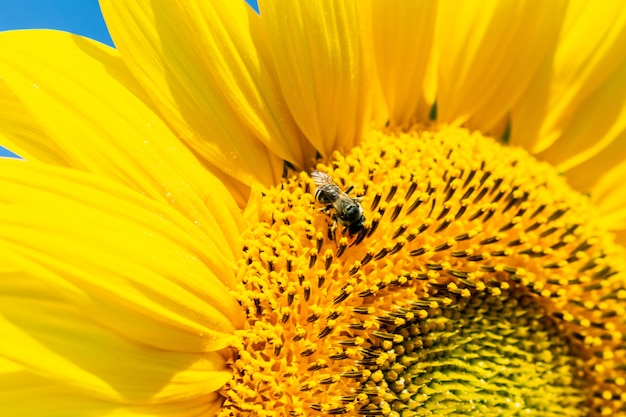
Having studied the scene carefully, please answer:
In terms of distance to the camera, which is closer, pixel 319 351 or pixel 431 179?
pixel 319 351

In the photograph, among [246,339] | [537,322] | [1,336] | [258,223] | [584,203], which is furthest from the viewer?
[584,203]

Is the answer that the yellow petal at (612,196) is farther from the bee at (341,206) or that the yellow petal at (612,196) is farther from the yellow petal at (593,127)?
the bee at (341,206)

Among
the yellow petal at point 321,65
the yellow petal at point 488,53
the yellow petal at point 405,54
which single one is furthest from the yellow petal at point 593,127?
the yellow petal at point 321,65

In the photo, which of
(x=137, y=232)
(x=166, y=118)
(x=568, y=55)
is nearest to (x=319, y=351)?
(x=137, y=232)

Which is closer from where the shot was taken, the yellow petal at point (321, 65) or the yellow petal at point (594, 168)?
the yellow petal at point (321, 65)

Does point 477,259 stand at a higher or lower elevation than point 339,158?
lower

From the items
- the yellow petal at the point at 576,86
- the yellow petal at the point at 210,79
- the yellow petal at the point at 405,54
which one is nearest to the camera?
the yellow petal at the point at 210,79

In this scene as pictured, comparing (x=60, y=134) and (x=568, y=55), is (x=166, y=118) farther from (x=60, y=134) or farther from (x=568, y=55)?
(x=568, y=55)
